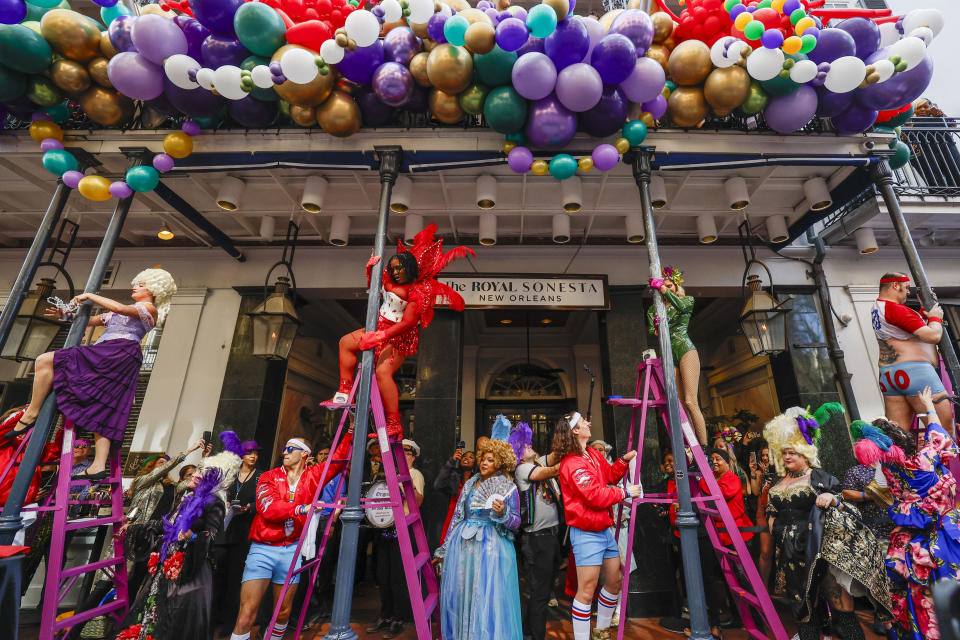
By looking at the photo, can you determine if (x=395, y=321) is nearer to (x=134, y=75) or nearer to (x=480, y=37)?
(x=480, y=37)

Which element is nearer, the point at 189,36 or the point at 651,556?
the point at 189,36

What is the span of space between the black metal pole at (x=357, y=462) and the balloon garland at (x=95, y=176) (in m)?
1.95

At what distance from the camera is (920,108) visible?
768cm

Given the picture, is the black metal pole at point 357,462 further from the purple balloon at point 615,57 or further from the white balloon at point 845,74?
the white balloon at point 845,74

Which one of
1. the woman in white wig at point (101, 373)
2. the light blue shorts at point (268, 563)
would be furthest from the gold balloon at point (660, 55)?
the light blue shorts at point (268, 563)

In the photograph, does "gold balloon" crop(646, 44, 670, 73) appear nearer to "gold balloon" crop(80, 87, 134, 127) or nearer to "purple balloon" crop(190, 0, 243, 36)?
"purple balloon" crop(190, 0, 243, 36)

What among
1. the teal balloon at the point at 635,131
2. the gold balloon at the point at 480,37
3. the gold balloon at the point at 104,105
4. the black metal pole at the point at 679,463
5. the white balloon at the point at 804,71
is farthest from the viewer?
the teal balloon at the point at 635,131

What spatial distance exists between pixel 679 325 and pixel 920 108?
7.75 meters

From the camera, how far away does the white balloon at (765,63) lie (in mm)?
3621

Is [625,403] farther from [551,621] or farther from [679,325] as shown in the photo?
[551,621]

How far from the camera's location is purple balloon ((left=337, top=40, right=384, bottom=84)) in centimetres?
378

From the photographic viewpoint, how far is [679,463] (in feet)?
11.6

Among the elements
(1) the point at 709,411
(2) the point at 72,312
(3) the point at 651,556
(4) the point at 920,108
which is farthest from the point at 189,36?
(1) the point at 709,411

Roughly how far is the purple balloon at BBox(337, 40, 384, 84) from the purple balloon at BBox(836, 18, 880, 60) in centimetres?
423
